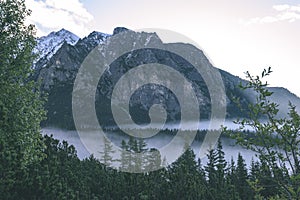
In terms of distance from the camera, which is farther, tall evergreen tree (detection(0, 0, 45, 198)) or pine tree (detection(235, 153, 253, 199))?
pine tree (detection(235, 153, 253, 199))

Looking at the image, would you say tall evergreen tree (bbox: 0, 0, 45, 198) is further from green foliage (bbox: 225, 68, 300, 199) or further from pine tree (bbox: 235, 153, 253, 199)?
pine tree (bbox: 235, 153, 253, 199)

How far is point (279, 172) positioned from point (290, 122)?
123 cm

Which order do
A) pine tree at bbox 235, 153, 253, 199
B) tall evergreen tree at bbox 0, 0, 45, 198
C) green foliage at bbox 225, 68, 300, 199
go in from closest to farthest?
green foliage at bbox 225, 68, 300, 199, tall evergreen tree at bbox 0, 0, 45, 198, pine tree at bbox 235, 153, 253, 199

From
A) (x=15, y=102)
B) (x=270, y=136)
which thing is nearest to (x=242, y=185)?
(x=15, y=102)

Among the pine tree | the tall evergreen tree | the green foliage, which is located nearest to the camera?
the green foliage

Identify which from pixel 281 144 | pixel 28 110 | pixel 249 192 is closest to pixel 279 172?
pixel 281 144

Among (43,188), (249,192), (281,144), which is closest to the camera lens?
(281,144)

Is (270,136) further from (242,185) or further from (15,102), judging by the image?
(242,185)

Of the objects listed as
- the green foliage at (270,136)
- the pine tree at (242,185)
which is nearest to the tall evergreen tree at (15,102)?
the green foliage at (270,136)

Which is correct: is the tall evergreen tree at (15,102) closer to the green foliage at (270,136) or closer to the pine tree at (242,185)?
the green foliage at (270,136)

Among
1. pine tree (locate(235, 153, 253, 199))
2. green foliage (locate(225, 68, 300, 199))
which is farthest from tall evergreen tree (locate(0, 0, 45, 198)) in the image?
pine tree (locate(235, 153, 253, 199))

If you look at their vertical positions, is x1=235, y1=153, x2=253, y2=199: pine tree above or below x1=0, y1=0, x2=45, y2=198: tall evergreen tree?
below

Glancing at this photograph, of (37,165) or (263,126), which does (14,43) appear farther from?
(263,126)

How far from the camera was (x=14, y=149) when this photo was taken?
17172 mm
